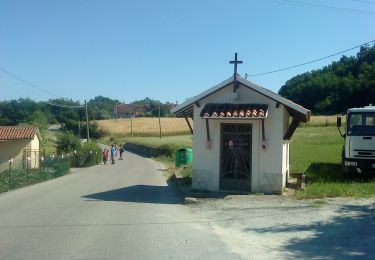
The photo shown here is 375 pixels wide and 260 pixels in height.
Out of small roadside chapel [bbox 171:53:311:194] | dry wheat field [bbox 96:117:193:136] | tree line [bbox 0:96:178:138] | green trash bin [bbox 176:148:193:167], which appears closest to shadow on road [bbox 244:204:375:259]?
small roadside chapel [bbox 171:53:311:194]

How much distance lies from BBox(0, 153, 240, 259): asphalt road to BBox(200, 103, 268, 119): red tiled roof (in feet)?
9.94

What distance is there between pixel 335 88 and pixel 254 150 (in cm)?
6284

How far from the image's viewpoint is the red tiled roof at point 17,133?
46375mm

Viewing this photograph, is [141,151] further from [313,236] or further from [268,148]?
[313,236]

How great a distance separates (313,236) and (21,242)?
5543mm

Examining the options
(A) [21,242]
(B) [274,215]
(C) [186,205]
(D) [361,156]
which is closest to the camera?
(A) [21,242]

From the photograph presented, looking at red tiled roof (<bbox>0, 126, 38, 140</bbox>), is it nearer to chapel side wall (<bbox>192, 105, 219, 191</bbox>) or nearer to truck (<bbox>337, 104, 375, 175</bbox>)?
chapel side wall (<bbox>192, 105, 219, 191</bbox>)

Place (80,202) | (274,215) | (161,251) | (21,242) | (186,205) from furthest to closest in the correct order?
1. (80,202)
2. (186,205)
3. (274,215)
4. (21,242)
5. (161,251)

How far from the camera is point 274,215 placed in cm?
1205

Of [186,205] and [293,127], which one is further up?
[293,127]

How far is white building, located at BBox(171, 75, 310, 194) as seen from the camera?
625 inches

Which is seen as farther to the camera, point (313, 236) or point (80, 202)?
point (80, 202)

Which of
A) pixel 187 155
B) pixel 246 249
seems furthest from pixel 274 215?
pixel 187 155

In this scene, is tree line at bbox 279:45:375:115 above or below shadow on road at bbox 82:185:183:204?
above
